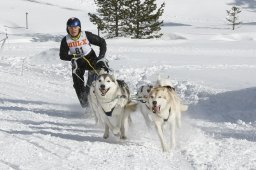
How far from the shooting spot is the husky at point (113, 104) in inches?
222

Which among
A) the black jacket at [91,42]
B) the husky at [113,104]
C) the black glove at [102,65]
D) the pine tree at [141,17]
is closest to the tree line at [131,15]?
the pine tree at [141,17]

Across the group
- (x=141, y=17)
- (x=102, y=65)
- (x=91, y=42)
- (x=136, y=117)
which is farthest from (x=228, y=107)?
(x=141, y=17)

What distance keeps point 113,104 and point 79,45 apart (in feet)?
5.79

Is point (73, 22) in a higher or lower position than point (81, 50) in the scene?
higher

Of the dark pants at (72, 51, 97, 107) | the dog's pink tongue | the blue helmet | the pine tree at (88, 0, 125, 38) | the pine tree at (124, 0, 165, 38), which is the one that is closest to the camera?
the dog's pink tongue

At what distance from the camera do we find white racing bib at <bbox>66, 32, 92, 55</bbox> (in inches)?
277

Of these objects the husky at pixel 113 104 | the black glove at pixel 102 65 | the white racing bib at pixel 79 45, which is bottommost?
the husky at pixel 113 104

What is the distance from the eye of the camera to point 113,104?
18.5 feet

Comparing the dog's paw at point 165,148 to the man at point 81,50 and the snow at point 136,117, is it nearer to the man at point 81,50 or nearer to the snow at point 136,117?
the snow at point 136,117

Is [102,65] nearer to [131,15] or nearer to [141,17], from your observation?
[141,17]

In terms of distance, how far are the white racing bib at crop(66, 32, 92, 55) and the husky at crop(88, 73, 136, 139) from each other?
55.0 inches

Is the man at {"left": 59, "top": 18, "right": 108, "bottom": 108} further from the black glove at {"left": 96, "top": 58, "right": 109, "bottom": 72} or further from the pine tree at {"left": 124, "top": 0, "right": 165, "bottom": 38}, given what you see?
the pine tree at {"left": 124, "top": 0, "right": 165, "bottom": 38}

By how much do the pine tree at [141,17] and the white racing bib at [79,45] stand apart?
2335cm

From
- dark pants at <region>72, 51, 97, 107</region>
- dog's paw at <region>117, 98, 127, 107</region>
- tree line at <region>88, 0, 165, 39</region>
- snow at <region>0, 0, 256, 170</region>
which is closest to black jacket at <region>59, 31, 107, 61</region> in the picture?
dark pants at <region>72, 51, 97, 107</region>
